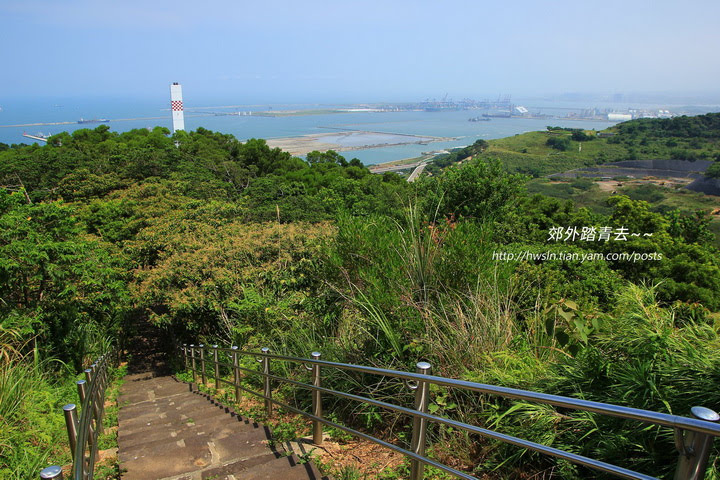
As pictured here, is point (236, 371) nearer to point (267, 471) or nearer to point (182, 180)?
point (267, 471)

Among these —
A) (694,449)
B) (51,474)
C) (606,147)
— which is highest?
(606,147)

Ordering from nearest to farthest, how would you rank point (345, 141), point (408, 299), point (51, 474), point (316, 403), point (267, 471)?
1. point (51, 474)
2. point (267, 471)
3. point (316, 403)
4. point (408, 299)
5. point (345, 141)

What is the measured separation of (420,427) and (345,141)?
3755 inches

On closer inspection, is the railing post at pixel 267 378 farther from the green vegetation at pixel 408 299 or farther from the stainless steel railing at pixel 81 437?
the stainless steel railing at pixel 81 437

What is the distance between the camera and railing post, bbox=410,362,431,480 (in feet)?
7.20

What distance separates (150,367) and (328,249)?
847 cm

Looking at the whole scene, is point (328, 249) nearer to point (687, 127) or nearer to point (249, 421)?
point (249, 421)

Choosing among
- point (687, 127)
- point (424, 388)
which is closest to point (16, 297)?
point (424, 388)

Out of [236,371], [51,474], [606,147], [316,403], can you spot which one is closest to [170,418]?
[236,371]

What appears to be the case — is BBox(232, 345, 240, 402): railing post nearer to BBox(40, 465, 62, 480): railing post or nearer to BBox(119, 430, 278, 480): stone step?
BBox(119, 430, 278, 480): stone step

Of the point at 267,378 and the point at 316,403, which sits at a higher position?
the point at 316,403

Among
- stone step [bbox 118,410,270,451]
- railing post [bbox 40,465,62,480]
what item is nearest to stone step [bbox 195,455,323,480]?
stone step [bbox 118,410,270,451]

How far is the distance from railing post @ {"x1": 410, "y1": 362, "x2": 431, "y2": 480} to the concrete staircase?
0.78 m

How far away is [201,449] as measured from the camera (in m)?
3.54
